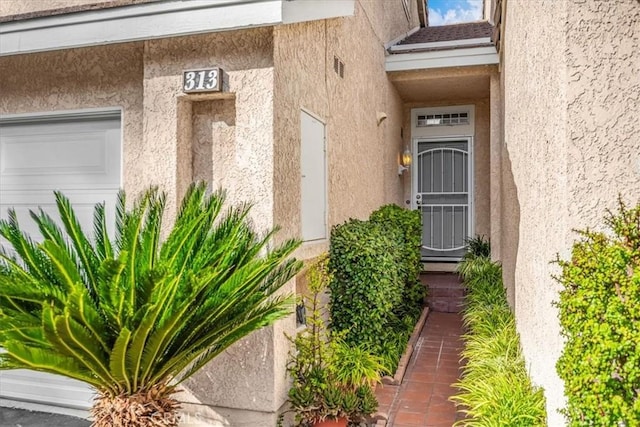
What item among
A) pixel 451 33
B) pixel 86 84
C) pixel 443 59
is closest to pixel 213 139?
pixel 86 84

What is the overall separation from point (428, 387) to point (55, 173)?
525cm

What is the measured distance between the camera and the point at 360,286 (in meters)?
5.95

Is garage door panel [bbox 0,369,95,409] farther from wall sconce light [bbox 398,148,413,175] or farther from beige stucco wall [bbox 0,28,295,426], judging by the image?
wall sconce light [bbox 398,148,413,175]

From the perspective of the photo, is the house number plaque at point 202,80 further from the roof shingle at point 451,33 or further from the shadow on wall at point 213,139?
the roof shingle at point 451,33

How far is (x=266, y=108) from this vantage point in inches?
176

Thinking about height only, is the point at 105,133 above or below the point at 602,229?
above

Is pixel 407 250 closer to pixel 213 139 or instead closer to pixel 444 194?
pixel 213 139

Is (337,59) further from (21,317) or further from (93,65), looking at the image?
(21,317)

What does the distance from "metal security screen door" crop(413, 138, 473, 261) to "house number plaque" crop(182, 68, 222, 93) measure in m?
8.71

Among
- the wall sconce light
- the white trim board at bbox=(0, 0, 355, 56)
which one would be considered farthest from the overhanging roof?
the white trim board at bbox=(0, 0, 355, 56)

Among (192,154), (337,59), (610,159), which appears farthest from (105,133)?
(610,159)

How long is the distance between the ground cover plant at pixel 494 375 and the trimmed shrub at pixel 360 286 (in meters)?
1.21

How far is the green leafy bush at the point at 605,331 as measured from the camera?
251 cm

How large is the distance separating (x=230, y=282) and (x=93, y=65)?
328 centimetres
